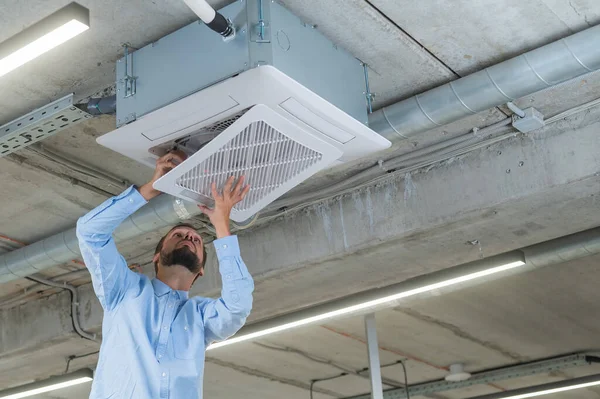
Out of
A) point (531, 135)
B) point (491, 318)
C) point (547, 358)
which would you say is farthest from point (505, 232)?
point (547, 358)

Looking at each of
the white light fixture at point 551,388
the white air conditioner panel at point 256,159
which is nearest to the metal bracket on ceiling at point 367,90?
the white air conditioner panel at point 256,159

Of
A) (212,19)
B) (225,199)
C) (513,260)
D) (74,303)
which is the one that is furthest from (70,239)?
(513,260)

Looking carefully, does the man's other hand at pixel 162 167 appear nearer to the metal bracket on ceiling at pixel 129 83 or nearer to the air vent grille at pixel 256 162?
the air vent grille at pixel 256 162

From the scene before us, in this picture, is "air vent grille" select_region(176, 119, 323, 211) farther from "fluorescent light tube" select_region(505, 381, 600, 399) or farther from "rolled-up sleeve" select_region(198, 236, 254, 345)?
"fluorescent light tube" select_region(505, 381, 600, 399)

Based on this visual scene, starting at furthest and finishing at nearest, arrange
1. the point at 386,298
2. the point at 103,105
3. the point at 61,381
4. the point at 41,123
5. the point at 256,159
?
1. the point at 61,381
2. the point at 386,298
3. the point at 41,123
4. the point at 103,105
5. the point at 256,159

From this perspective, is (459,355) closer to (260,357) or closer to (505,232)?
(260,357)

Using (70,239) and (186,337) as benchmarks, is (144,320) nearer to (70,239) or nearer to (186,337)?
(186,337)

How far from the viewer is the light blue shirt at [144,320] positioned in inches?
110

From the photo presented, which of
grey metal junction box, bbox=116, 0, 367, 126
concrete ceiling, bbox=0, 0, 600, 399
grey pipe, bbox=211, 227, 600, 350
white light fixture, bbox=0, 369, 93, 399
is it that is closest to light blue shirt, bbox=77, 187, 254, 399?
grey metal junction box, bbox=116, 0, 367, 126

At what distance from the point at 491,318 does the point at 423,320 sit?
1.73 feet

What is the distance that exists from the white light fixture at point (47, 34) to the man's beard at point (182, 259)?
0.87 m

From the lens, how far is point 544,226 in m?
4.16

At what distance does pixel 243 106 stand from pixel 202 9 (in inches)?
14.6

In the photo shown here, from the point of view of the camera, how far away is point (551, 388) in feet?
24.7
